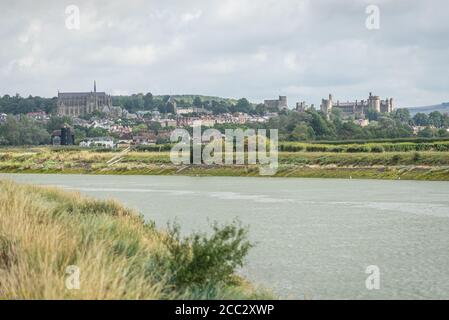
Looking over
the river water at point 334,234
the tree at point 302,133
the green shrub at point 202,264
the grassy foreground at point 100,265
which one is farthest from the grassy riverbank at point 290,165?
the green shrub at point 202,264

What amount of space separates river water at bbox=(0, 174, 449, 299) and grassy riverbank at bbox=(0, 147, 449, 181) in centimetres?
2286

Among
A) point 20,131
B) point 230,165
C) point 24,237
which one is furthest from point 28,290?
point 20,131

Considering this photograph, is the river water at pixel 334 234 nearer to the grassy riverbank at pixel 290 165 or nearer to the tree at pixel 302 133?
the grassy riverbank at pixel 290 165

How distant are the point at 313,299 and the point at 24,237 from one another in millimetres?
6329

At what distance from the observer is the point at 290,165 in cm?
9306

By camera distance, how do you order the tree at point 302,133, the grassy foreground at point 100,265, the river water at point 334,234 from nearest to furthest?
the grassy foreground at point 100,265
the river water at point 334,234
the tree at point 302,133

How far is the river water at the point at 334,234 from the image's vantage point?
1816 centimetres

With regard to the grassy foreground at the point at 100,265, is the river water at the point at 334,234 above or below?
below

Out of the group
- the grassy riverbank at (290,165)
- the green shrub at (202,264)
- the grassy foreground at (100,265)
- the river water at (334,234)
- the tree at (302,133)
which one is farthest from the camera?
the tree at (302,133)

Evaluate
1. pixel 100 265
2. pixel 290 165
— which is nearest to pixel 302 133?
pixel 290 165

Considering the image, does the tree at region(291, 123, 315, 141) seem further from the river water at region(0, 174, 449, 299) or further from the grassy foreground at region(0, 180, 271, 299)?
the grassy foreground at region(0, 180, 271, 299)

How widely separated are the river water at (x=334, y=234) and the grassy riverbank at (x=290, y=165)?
2286cm

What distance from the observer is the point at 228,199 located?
5050 centimetres
